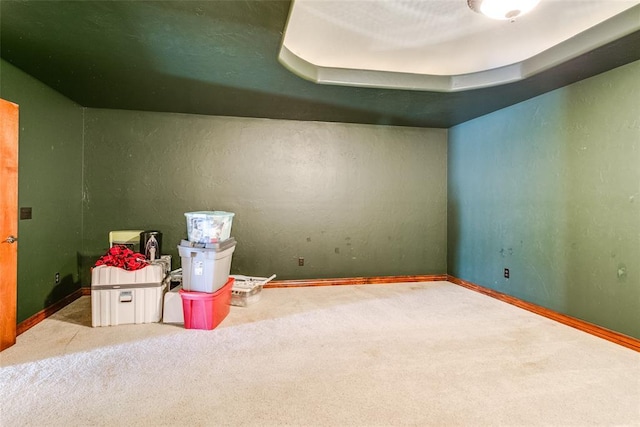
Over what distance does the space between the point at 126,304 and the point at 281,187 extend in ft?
7.41

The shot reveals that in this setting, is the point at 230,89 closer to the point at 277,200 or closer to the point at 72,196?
the point at 277,200

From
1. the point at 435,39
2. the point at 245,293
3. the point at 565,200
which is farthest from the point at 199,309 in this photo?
the point at 565,200

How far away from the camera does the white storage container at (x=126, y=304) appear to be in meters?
2.79

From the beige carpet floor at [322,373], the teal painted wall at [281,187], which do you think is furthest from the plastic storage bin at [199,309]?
the teal painted wall at [281,187]

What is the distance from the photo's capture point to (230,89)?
3.14 meters

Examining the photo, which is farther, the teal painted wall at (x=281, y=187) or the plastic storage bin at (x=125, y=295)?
the teal painted wall at (x=281, y=187)

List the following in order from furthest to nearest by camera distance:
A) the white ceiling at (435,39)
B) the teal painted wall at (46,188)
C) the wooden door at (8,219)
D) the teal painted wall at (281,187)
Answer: the teal painted wall at (281,187) < the teal painted wall at (46,188) < the wooden door at (8,219) < the white ceiling at (435,39)

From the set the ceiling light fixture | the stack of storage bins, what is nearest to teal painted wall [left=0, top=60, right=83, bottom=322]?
the stack of storage bins

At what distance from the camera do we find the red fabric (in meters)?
2.85

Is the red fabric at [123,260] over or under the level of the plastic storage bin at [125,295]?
over

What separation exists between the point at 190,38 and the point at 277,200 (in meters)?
→ 2.38

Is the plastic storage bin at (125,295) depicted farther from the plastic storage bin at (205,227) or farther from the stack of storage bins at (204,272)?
the plastic storage bin at (205,227)

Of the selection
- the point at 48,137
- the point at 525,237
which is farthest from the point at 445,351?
the point at 48,137

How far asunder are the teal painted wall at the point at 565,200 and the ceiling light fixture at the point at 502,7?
1.31m
